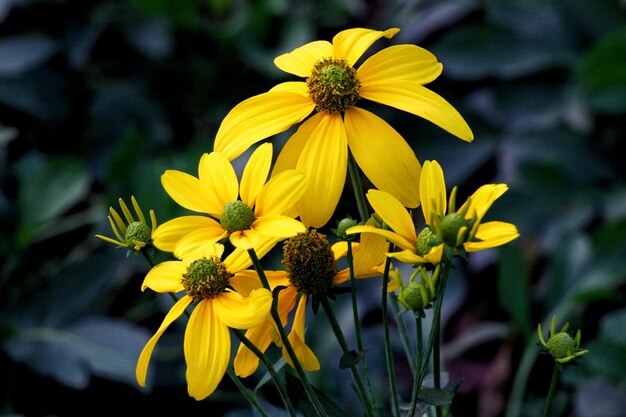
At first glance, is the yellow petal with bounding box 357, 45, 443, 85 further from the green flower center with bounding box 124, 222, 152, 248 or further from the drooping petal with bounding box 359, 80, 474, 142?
the green flower center with bounding box 124, 222, 152, 248

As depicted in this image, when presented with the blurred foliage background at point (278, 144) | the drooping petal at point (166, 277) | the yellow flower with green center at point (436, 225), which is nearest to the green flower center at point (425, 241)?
the yellow flower with green center at point (436, 225)

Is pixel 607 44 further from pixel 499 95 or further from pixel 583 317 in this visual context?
pixel 583 317

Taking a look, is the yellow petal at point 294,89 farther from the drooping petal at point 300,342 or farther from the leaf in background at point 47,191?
the leaf in background at point 47,191

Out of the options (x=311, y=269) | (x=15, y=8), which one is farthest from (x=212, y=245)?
(x=15, y=8)

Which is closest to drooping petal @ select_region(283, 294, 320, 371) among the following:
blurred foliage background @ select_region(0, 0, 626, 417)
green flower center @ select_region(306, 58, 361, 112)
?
green flower center @ select_region(306, 58, 361, 112)

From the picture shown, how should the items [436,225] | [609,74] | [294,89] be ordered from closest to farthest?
[436,225]
[294,89]
[609,74]

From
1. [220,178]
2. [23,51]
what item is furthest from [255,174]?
[23,51]

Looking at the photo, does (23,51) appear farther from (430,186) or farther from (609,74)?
(430,186)
